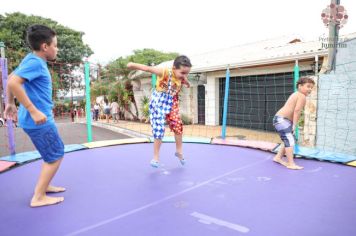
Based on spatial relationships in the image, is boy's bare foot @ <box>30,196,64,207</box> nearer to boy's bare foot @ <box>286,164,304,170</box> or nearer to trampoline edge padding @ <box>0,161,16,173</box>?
trampoline edge padding @ <box>0,161,16,173</box>

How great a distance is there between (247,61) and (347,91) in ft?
11.9

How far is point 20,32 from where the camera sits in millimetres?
15945

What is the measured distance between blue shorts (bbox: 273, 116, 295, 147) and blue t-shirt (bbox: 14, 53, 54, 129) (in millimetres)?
2083

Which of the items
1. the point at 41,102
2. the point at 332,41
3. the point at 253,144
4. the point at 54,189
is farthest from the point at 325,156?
the point at 41,102

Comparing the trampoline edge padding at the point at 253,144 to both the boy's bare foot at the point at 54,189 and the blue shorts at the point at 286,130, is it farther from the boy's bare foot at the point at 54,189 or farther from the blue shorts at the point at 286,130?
the boy's bare foot at the point at 54,189

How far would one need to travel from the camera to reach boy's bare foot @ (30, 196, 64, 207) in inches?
68.6

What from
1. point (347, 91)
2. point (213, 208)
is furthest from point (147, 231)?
point (347, 91)

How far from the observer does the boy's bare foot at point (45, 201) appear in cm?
174

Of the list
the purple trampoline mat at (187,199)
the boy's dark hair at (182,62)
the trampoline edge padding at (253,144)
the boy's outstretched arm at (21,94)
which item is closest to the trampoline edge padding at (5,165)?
the purple trampoline mat at (187,199)

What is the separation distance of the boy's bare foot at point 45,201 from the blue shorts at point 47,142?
25 centimetres

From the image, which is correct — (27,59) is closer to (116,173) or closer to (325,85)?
(116,173)

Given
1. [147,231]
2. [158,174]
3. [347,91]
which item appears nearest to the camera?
[147,231]

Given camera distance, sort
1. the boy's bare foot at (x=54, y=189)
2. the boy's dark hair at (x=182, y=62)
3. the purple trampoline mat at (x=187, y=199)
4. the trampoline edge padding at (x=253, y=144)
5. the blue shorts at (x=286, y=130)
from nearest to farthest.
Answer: the purple trampoline mat at (x=187, y=199) → the boy's bare foot at (x=54, y=189) → the boy's dark hair at (x=182, y=62) → the blue shorts at (x=286, y=130) → the trampoline edge padding at (x=253, y=144)

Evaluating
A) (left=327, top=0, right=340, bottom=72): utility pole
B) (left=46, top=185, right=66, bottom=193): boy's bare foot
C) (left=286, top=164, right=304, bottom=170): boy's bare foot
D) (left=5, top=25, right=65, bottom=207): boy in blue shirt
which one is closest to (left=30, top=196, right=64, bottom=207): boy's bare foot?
(left=5, top=25, right=65, bottom=207): boy in blue shirt
